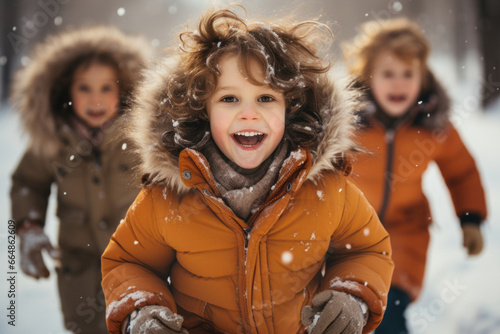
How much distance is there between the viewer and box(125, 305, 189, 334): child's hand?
3.03 ft

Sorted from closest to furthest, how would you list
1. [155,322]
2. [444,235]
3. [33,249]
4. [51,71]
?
1. [155,322]
2. [33,249]
3. [51,71]
4. [444,235]

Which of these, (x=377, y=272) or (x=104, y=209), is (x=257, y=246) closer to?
(x=377, y=272)

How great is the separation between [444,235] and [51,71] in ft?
5.03

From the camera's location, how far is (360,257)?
103 centimetres

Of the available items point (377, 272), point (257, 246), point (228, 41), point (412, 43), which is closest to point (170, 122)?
point (228, 41)

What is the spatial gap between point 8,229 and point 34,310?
255 millimetres

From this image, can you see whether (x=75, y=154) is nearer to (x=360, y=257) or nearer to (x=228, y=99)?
(x=228, y=99)

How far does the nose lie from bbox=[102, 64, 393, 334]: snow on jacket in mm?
119

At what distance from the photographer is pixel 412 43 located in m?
1.51

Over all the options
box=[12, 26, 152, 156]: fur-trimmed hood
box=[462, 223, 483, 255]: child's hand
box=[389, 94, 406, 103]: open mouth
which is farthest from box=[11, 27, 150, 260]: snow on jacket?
box=[462, 223, 483, 255]: child's hand

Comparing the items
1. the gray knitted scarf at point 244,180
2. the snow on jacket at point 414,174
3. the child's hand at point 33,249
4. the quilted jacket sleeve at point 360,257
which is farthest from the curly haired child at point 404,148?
the child's hand at point 33,249

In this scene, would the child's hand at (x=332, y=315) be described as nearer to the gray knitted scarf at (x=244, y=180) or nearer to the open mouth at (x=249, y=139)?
the gray knitted scarf at (x=244, y=180)

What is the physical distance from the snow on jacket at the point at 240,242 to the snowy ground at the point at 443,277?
512 millimetres

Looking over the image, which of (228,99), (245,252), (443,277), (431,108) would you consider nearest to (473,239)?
(443,277)
